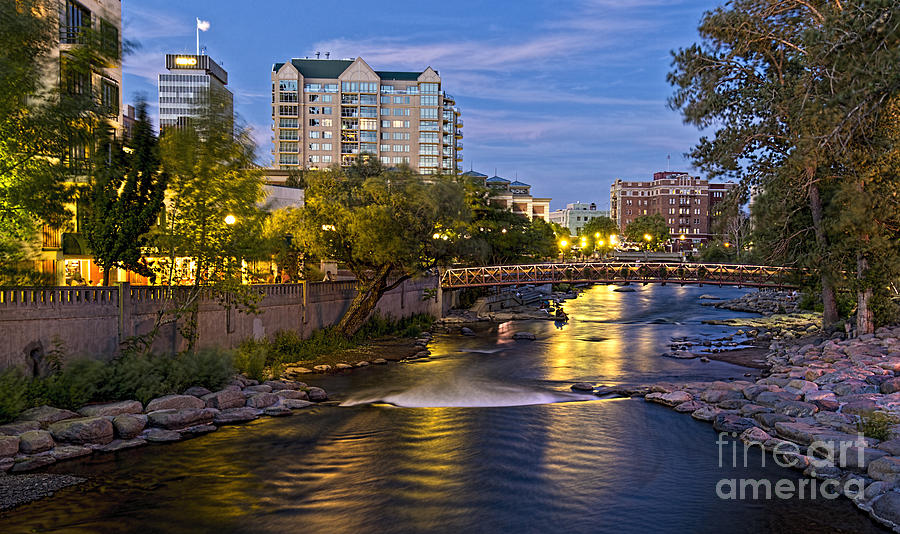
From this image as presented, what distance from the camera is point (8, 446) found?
16.6 meters

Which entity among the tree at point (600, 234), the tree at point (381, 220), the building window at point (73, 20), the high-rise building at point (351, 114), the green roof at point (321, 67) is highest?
the green roof at point (321, 67)

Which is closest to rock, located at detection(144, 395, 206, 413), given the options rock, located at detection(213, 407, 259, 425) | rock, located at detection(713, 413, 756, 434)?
rock, located at detection(213, 407, 259, 425)

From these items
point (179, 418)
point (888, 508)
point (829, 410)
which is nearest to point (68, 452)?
point (179, 418)

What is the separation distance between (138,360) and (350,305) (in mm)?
16333

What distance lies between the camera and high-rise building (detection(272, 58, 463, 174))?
119438 millimetres

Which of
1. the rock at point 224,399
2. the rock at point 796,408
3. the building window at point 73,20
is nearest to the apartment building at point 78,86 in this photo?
the building window at point 73,20

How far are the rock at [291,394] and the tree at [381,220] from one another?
9262mm

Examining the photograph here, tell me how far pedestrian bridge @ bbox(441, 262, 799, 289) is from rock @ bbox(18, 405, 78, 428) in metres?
32.3

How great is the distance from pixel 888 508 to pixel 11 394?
21.8m

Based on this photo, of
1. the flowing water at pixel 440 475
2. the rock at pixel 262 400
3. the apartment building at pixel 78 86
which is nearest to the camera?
the flowing water at pixel 440 475

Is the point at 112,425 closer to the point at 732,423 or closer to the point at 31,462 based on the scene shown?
the point at 31,462

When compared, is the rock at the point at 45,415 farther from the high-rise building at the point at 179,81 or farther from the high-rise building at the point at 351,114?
the high-rise building at the point at 179,81

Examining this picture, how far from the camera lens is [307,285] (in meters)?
33.7

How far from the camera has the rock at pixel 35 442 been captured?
16922mm
